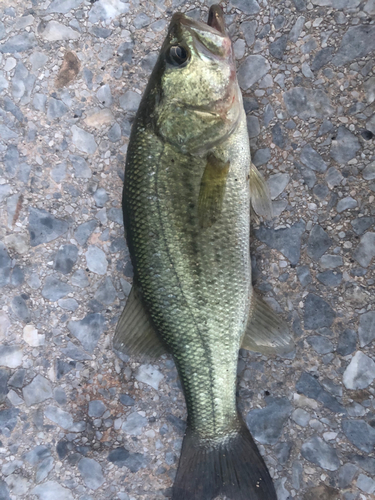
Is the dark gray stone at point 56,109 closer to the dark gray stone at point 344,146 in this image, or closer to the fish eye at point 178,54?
the fish eye at point 178,54

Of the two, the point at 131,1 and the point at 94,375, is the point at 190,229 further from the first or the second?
the point at 131,1

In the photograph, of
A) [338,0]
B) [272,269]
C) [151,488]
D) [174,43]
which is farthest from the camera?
[151,488]

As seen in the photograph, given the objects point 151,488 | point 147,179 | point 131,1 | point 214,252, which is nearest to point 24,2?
point 131,1

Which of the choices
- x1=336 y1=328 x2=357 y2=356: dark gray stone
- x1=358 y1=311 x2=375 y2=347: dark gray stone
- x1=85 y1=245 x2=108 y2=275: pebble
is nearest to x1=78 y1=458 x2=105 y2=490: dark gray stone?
x1=85 y1=245 x2=108 y2=275: pebble

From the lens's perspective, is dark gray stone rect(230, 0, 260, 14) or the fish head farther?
dark gray stone rect(230, 0, 260, 14)

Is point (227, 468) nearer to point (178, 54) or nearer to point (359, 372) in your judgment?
point (359, 372)

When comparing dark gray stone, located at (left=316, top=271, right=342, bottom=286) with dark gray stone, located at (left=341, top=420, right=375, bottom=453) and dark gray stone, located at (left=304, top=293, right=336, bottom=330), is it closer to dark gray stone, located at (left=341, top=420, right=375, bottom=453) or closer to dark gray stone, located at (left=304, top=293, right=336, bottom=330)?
dark gray stone, located at (left=304, top=293, right=336, bottom=330)
